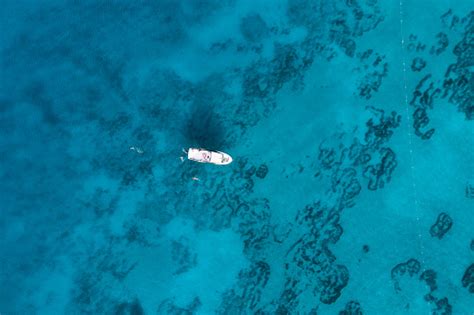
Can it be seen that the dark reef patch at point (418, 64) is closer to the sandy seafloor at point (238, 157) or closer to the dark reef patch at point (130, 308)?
the sandy seafloor at point (238, 157)

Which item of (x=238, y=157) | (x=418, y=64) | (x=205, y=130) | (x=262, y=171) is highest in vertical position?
(x=418, y=64)

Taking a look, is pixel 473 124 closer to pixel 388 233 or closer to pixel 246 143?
pixel 388 233

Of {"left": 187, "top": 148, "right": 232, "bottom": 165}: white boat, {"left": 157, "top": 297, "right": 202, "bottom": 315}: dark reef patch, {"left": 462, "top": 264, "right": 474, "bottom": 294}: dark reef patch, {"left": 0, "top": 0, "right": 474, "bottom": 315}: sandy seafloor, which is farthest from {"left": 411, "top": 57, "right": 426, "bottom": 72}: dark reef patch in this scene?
{"left": 157, "top": 297, "right": 202, "bottom": 315}: dark reef patch


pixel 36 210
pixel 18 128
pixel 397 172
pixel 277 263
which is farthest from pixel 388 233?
pixel 18 128

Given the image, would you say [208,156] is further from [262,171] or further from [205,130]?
[262,171]

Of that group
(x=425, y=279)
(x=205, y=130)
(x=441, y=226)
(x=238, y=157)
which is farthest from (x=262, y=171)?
(x=425, y=279)

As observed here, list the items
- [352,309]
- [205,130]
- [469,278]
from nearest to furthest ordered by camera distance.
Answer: [469,278], [352,309], [205,130]
